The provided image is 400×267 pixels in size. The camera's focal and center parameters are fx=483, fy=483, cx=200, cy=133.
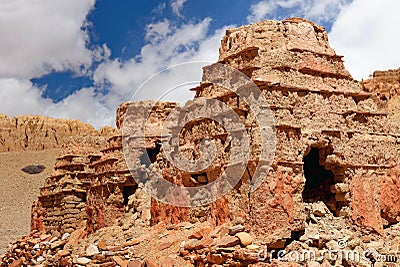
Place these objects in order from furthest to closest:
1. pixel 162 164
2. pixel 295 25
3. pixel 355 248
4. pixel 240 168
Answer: pixel 162 164 < pixel 295 25 < pixel 240 168 < pixel 355 248

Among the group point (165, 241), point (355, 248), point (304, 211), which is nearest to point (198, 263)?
point (165, 241)

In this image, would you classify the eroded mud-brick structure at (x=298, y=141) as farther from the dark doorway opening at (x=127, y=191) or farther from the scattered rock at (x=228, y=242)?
the dark doorway opening at (x=127, y=191)

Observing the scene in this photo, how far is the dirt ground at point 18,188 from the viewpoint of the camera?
128ft

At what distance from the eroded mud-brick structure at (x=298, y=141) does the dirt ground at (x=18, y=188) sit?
21839mm

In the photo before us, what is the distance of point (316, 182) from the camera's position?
10945 mm

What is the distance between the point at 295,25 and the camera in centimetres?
1102

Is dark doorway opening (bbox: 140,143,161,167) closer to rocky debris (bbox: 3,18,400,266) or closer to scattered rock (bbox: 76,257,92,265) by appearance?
rocky debris (bbox: 3,18,400,266)

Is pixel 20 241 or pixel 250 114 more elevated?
pixel 250 114

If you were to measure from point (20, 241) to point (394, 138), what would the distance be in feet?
42.1

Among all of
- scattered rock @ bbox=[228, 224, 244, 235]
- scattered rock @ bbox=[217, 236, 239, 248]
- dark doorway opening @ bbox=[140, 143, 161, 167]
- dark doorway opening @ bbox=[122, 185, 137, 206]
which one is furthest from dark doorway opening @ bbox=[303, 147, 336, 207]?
Answer: dark doorway opening @ bbox=[122, 185, 137, 206]

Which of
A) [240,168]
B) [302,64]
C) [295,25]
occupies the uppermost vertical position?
[295,25]

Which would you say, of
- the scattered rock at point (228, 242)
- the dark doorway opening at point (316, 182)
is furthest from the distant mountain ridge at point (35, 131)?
the scattered rock at point (228, 242)

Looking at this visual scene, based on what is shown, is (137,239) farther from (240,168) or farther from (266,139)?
(266,139)

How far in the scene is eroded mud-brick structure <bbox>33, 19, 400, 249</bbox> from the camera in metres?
9.09
